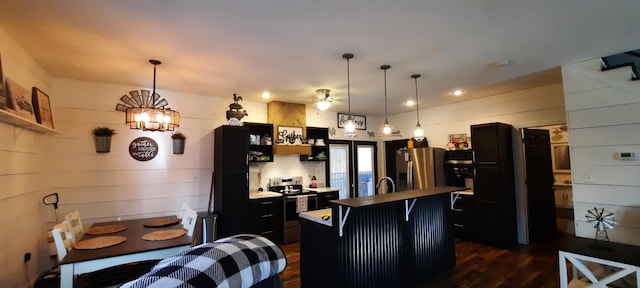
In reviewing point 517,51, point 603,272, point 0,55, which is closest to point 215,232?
point 0,55

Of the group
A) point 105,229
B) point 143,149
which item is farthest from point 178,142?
point 105,229

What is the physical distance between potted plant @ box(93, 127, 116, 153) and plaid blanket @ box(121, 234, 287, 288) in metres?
3.66

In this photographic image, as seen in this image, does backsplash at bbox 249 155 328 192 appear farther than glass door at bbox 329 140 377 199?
No

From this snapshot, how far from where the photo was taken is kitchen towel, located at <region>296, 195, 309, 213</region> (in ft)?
16.5

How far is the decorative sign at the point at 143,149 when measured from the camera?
13.7 ft

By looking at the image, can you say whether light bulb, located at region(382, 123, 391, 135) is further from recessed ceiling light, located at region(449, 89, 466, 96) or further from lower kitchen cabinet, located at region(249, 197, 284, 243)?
lower kitchen cabinet, located at region(249, 197, 284, 243)

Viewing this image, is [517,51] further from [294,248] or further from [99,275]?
[99,275]

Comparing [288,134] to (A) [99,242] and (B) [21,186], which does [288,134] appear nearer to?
(A) [99,242]

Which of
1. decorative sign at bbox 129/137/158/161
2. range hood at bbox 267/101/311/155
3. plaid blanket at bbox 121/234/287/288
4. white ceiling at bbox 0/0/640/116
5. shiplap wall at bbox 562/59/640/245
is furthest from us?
range hood at bbox 267/101/311/155

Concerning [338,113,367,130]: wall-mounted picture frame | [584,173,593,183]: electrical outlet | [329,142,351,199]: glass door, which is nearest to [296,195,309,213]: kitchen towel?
[329,142,351,199]: glass door

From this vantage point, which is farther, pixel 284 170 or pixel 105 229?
pixel 284 170

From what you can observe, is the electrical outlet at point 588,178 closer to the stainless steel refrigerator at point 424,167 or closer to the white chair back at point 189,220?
the stainless steel refrigerator at point 424,167

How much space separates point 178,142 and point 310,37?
9.72 ft

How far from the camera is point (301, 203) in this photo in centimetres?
508
